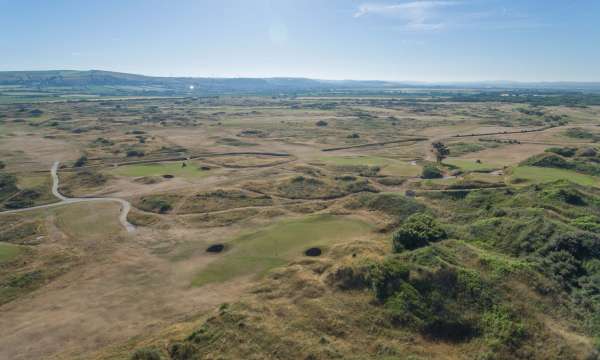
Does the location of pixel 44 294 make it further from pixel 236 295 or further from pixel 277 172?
pixel 277 172

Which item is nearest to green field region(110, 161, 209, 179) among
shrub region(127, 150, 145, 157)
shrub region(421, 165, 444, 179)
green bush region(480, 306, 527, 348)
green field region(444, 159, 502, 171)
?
shrub region(127, 150, 145, 157)

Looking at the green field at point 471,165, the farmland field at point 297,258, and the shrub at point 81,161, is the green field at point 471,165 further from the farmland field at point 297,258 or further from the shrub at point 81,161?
the shrub at point 81,161

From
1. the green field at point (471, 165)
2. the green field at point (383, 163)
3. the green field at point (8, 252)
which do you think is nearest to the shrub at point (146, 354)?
the green field at point (8, 252)

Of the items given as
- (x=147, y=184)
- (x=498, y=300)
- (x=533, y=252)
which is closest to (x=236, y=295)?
(x=498, y=300)

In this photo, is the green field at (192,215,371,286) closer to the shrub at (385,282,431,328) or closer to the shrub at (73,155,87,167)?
the shrub at (385,282,431,328)

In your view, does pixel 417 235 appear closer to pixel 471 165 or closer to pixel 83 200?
pixel 471 165

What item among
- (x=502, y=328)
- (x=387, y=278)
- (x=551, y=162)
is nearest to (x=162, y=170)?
(x=387, y=278)
